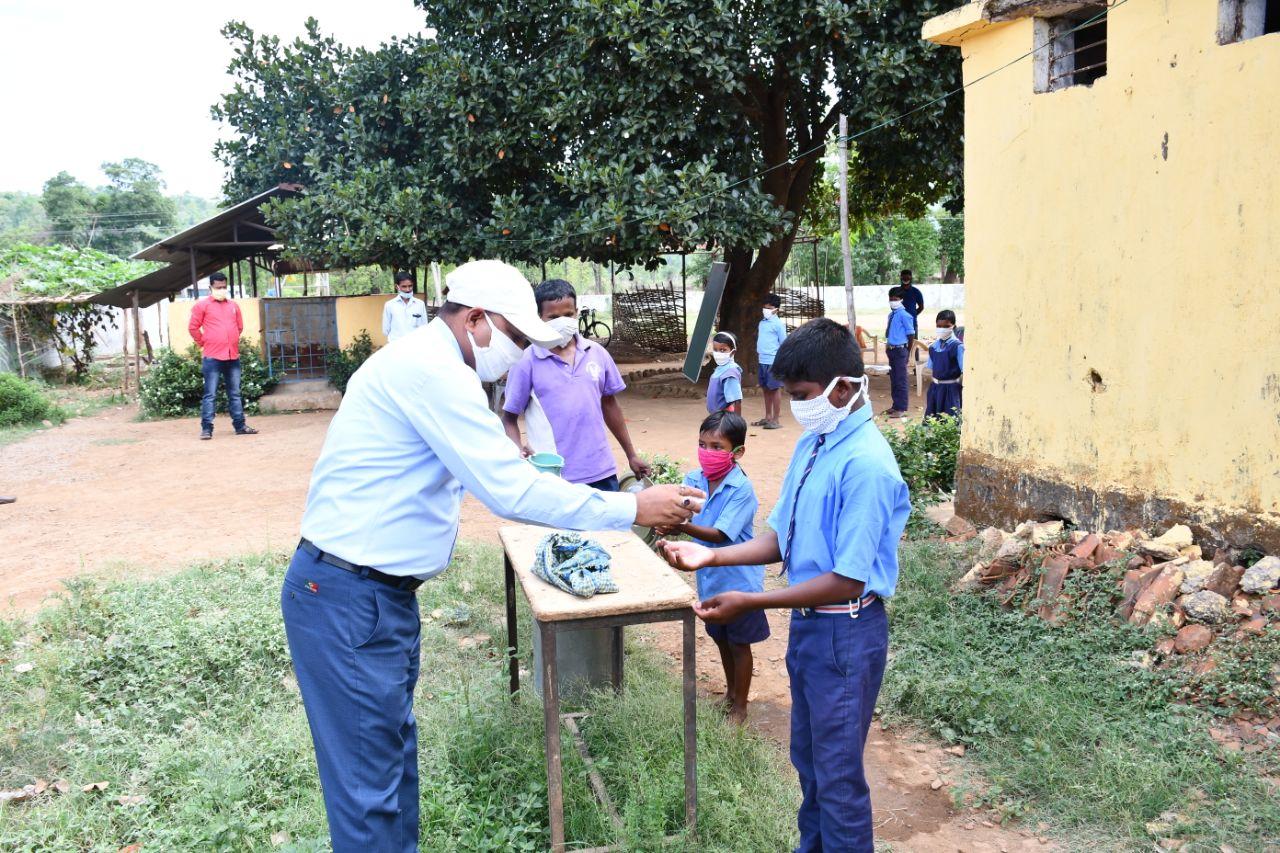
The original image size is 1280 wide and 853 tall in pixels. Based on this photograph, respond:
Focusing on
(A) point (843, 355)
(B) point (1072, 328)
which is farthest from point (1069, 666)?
(A) point (843, 355)

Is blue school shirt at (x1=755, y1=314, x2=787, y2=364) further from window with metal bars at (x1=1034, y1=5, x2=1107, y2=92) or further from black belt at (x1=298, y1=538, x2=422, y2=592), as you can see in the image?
black belt at (x1=298, y1=538, x2=422, y2=592)

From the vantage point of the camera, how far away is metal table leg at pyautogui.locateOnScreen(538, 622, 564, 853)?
313cm

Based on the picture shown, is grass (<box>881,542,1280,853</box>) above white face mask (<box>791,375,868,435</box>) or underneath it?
underneath

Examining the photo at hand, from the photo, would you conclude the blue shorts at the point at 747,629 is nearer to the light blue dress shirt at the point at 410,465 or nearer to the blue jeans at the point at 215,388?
the light blue dress shirt at the point at 410,465

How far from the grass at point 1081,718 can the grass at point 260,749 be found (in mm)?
953

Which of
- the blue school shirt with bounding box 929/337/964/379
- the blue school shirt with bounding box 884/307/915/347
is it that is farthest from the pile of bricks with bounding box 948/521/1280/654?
the blue school shirt with bounding box 884/307/915/347

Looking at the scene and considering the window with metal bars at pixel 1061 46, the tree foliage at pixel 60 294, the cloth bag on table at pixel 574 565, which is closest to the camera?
the cloth bag on table at pixel 574 565

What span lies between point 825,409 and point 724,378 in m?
6.39

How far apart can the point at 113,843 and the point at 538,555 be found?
178cm

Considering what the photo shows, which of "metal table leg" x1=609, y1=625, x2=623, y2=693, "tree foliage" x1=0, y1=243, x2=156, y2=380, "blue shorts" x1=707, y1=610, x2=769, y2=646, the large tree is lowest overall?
"metal table leg" x1=609, y1=625, x2=623, y2=693

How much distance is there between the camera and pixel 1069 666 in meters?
4.79

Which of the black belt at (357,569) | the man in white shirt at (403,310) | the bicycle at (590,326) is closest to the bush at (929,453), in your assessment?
the black belt at (357,569)

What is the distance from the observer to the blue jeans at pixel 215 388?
12.7 meters

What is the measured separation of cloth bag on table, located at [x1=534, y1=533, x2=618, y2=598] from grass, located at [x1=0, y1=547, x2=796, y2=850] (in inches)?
30.5
